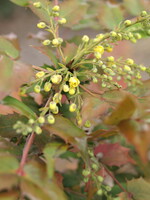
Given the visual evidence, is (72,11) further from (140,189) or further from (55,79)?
(140,189)

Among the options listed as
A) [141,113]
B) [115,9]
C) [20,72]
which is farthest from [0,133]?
[115,9]

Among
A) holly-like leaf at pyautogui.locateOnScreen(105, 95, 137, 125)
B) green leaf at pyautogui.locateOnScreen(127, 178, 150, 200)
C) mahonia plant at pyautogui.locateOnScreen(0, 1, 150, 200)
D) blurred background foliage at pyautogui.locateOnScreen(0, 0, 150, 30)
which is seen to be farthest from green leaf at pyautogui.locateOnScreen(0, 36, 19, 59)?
green leaf at pyautogui.locateOnScreen(127, 178, 150, 200)

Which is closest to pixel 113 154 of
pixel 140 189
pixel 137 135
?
pixel 140 189

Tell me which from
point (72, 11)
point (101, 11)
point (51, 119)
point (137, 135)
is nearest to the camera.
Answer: point (137, 135)

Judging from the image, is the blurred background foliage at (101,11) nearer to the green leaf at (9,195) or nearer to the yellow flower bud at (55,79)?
the yellow flower bud at (55,79)

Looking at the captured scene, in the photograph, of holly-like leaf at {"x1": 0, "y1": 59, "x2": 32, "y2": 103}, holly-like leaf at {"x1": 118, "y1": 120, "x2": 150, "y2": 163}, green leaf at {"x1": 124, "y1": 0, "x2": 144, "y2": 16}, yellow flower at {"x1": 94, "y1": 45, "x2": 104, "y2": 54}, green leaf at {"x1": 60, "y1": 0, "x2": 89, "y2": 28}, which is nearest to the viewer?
holly-like leaf at {"x1": 118, "y1": 120, "x2": 150, "y2": 163}

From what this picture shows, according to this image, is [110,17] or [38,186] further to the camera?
[110,17]

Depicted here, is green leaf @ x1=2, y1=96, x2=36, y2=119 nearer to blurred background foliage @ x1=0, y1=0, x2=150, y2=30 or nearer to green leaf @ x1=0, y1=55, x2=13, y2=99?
green leaf @ x1=0, y1=55, x2=13, y2=99
